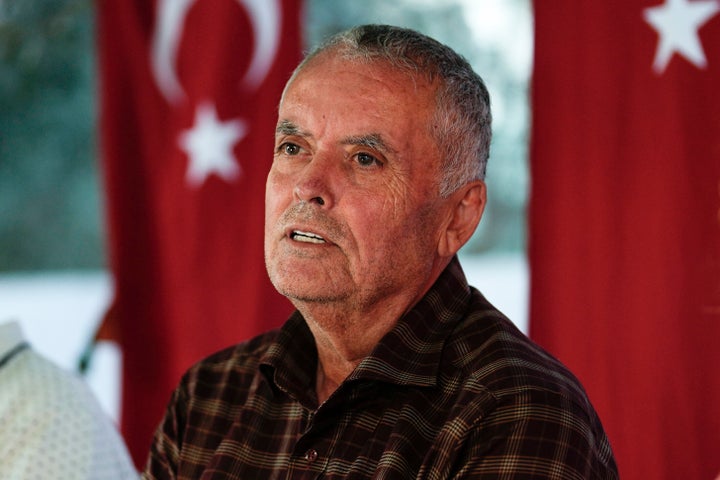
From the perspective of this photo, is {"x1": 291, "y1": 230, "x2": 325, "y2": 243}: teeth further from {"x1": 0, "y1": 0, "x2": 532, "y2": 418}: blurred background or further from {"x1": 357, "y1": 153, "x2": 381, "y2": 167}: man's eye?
{"x1": 0, "y1": 0, "x2": 532, "y2": 418}: blurred background

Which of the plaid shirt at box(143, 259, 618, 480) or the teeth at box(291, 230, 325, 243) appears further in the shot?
the teeth at box(291, 230, 325, 243)

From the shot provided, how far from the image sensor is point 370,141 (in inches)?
60.8

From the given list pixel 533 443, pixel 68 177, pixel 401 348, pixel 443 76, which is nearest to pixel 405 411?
pixel 401 348

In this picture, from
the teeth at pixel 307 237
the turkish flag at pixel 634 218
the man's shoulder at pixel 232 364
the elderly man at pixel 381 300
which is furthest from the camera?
the turkish flag at pixel 634 218

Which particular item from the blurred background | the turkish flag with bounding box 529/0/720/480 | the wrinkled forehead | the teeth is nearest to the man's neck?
the teeth

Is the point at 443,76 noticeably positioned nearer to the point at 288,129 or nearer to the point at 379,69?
the point at 379,69

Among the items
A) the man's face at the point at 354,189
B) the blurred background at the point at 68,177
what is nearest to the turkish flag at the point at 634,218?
the man's face at the point at 354,189

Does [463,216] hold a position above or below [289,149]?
below

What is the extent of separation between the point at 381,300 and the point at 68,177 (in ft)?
9.59

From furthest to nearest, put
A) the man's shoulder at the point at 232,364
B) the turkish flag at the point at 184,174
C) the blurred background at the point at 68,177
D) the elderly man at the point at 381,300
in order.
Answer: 1. the blurred background at the point at 68,177
2. the turkish flag at the point at 184,174
3. the man's shoulder at the point at 232,364
4. the elderly man at the point at 381,300

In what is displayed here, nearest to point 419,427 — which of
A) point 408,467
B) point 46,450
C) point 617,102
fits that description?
point 408,467

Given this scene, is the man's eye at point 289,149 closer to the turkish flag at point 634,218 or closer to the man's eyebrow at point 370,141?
the man's eyebrow at point 370,141

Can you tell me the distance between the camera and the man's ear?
5.43 feet

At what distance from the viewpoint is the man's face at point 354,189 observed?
1.52 m
